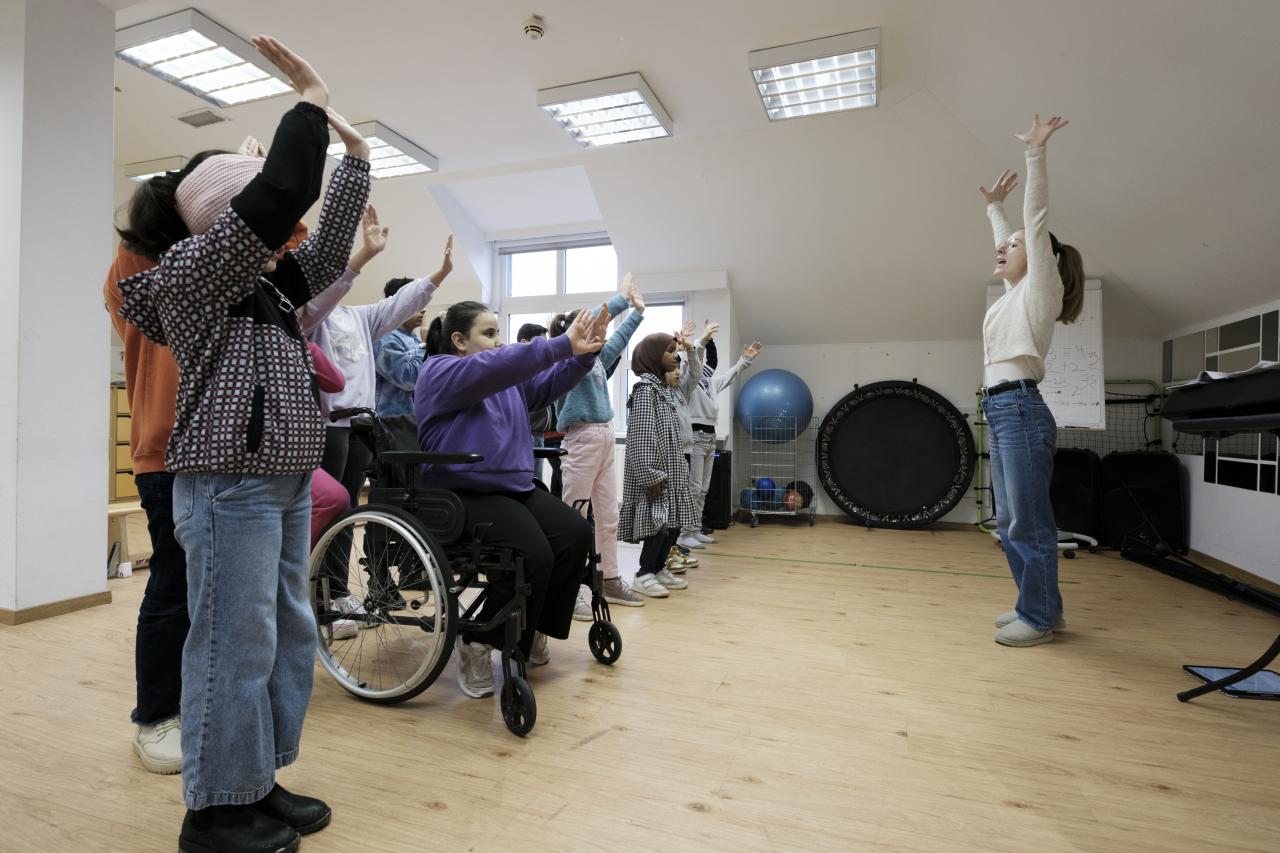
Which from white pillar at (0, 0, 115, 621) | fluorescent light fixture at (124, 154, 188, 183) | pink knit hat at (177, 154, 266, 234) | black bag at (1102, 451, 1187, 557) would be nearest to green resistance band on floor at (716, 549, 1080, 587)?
black bag at (1102, 451, 1187, 557)

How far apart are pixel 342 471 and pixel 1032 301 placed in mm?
2580

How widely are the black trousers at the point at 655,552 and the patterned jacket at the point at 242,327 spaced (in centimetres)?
231

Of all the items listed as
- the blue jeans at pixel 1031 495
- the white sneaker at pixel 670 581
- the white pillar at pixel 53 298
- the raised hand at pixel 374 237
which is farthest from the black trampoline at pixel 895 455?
the white pillar at pixel 53 298

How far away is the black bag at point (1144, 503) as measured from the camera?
4.49 metres

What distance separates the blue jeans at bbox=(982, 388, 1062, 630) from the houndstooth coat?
1.42 meters

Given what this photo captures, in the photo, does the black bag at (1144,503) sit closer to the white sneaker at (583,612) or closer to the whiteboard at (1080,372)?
the whiteboard at (1080,372)

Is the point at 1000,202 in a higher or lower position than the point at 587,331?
higher

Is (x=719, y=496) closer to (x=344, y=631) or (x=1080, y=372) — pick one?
(x=1080, y=372)

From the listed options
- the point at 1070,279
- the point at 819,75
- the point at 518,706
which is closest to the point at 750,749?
the point at 518,706

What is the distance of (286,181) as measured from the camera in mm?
1040

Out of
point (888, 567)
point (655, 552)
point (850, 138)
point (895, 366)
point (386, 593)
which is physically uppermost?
point (850, 138)

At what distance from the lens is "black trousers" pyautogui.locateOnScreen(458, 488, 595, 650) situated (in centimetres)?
182

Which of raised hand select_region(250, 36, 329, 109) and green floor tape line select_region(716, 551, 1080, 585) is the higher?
raised hand select_region(250, 36, 329, 109)

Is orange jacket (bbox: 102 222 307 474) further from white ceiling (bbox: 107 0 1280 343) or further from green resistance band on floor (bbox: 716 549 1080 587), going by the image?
green resistance band on floor (bbox: 716 549 1080 587)
